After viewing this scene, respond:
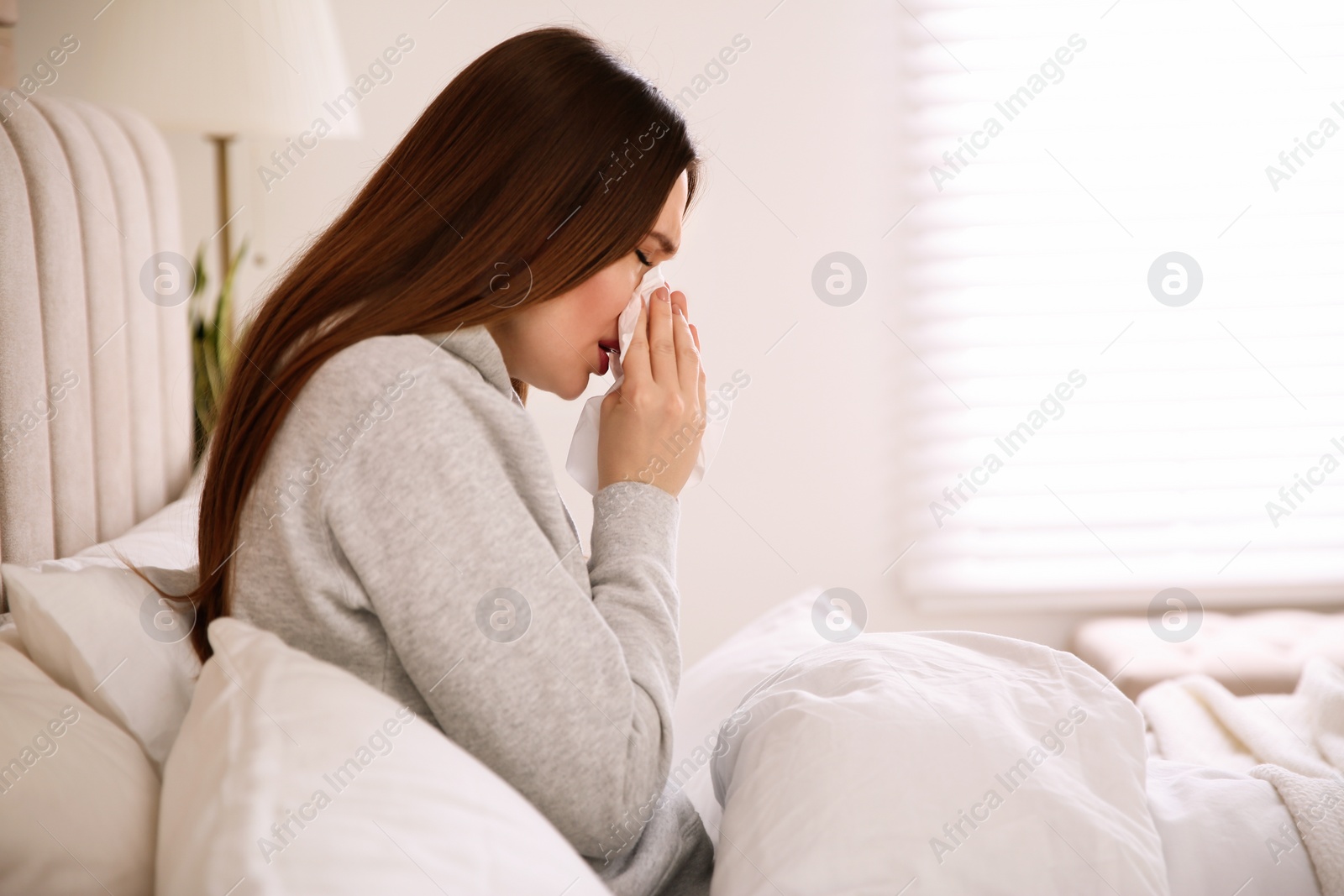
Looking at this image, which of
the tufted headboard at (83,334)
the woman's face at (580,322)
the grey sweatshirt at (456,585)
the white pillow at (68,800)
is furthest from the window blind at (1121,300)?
the white pillow at (68,800)

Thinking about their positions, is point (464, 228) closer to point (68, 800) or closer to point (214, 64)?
point (68, 800)

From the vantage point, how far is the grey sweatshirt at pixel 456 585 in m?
0.72

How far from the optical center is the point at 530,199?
86 centimetres

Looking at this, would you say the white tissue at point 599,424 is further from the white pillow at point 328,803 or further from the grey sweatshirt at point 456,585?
the white pillow at point 328,803

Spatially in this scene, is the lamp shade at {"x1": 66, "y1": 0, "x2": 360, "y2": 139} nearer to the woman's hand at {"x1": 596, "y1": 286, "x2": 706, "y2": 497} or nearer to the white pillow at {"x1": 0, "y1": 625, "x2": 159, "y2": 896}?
the woman's hand at {"x1": 596, "y1": 286, "x2": 706, "y2": 497}

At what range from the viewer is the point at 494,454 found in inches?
30.2

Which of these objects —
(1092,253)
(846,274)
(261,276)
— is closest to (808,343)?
(846,274)

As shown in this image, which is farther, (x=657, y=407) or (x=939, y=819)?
(x=657, y=407)

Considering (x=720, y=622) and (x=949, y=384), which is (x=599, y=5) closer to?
(x=949, y=384)

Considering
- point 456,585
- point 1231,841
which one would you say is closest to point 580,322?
point 456,585

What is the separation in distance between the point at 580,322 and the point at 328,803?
1.80ft

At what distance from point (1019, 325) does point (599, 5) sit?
1.27 metres

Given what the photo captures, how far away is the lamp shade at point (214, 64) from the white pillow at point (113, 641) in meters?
1.12

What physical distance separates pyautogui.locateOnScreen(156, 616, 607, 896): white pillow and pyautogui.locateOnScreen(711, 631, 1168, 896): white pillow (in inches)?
7.3
